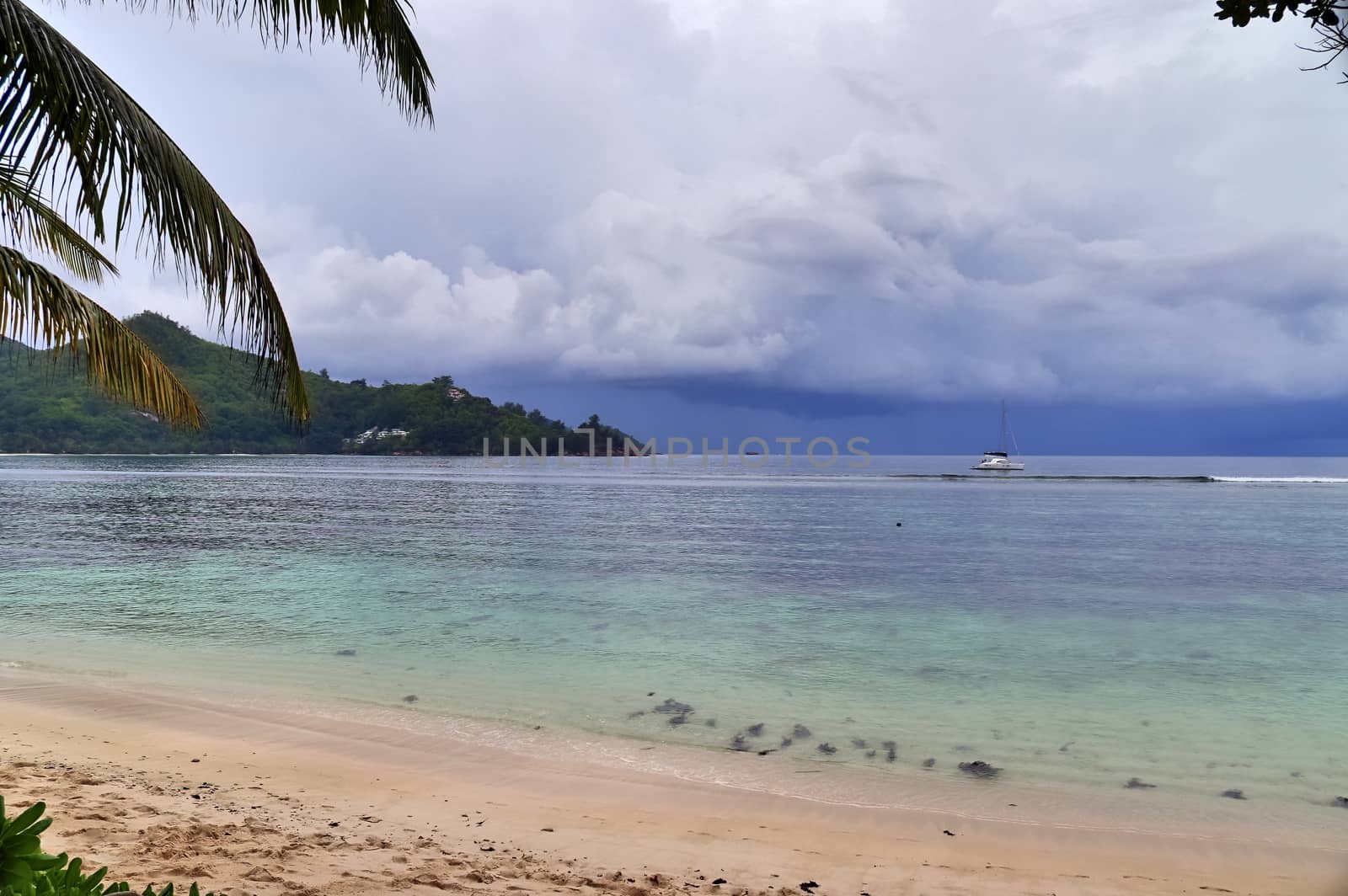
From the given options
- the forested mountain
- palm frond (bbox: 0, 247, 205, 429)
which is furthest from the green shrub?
the forested mountain

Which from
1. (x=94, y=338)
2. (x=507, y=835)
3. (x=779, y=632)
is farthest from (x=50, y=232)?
(x=779, y=632)

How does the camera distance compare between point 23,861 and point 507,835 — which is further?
point 507,835

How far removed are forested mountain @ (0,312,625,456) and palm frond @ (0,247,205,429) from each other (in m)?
83.0

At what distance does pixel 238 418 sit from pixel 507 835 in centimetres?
12515

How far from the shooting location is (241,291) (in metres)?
4.11

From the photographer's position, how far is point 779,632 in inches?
530

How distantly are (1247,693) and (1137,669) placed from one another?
1.30m

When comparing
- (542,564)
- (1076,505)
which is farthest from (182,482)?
(1076,505)

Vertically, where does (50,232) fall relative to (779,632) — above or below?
above

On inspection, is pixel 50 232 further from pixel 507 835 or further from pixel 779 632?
pixel 779 632

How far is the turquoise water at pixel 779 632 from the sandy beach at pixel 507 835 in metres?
1.26

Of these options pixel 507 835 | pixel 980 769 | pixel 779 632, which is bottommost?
pixel 779 632

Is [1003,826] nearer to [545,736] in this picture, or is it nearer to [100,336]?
[545,736]

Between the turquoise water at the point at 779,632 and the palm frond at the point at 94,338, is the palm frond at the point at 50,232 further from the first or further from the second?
the turquoise water at the point at 779,632
